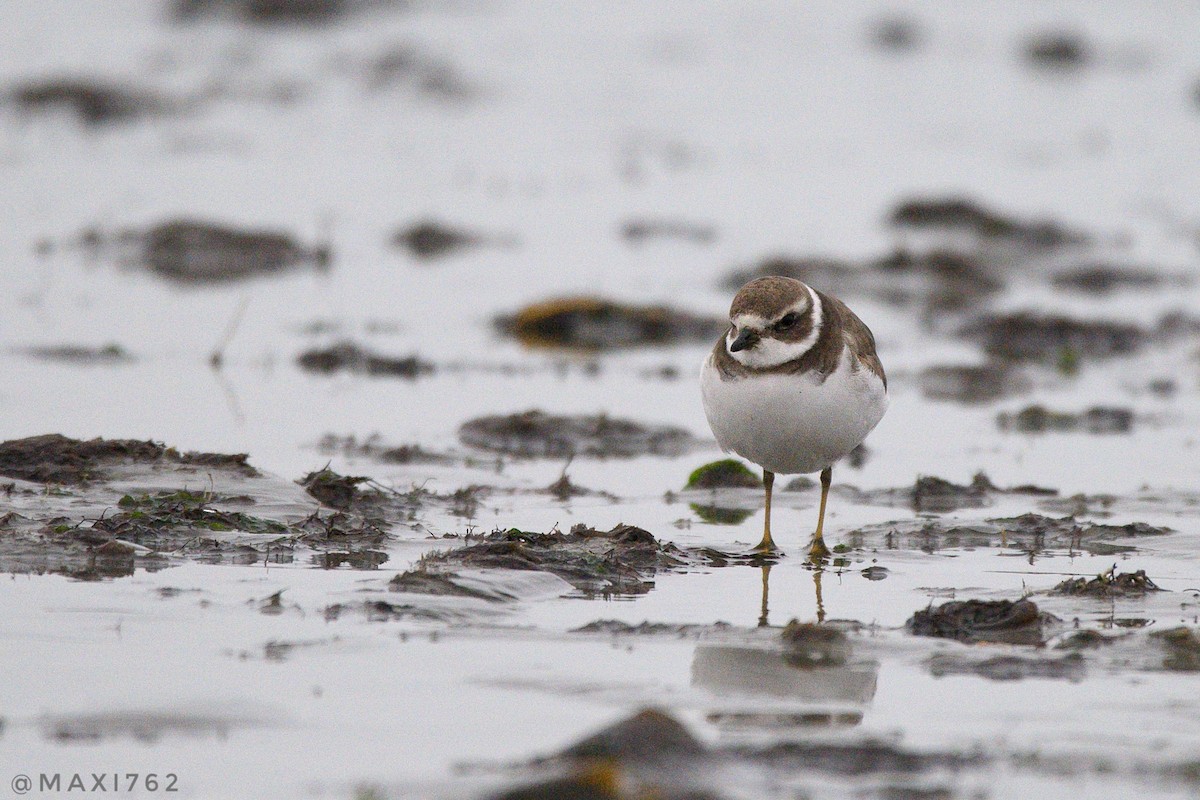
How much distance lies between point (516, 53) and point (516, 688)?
116ft

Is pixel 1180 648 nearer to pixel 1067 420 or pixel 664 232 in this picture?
pixel 1067 420

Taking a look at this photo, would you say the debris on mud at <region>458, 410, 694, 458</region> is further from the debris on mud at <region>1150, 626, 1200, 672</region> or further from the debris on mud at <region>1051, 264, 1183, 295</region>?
the debris on mud at <region>1051, 264, 1183, 295</region>

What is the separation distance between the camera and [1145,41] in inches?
1692

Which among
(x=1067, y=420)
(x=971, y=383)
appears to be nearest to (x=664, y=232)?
(x=971, y=383)

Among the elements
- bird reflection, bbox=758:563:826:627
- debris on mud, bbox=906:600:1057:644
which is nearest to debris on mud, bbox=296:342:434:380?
bird reflection, bbox=758:563:826:627

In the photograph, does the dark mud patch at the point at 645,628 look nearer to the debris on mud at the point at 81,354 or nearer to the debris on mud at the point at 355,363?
the debris on mud at the point at 355,363

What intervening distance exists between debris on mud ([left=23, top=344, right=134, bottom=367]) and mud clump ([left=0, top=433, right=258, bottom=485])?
445cm

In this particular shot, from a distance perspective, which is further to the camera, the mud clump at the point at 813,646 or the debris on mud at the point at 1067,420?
the debris on mud at the point at 1067,420

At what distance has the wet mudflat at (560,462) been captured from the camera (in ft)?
16.4

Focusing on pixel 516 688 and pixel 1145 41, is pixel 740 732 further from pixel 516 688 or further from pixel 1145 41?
pixel 1145 41

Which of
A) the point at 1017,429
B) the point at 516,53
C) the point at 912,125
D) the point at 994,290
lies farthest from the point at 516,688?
the point at 516,53

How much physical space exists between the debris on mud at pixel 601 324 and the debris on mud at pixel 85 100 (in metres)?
14.5

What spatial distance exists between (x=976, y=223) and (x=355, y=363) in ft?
41.0

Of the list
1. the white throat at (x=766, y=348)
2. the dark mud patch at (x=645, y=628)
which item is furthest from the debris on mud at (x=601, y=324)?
the dark mud patch at (x=645, y=628)
